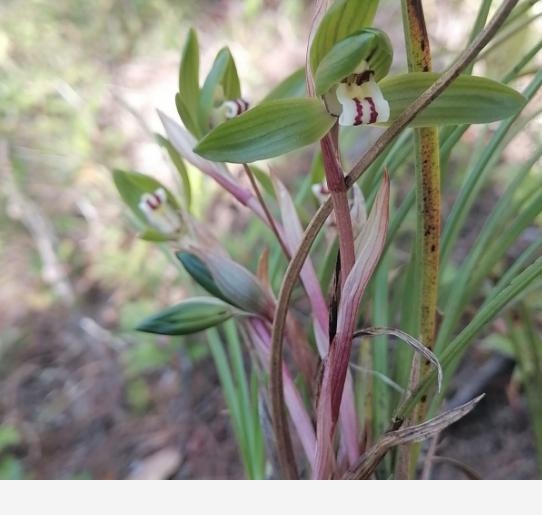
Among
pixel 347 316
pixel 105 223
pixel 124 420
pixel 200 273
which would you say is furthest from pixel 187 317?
pixel 105 223

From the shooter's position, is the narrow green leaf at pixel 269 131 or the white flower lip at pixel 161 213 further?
the white flower lip at pixel 161 213

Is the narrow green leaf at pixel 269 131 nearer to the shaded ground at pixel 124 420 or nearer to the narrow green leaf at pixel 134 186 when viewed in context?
the narrow green leaf at pixel 134 186

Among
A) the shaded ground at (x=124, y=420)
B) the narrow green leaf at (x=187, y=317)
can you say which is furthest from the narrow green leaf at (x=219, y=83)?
the shaded ground at (x=124, y=420)

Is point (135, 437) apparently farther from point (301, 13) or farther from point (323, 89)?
point (301, 13)

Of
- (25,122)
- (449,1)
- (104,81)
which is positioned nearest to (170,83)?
(104,81)

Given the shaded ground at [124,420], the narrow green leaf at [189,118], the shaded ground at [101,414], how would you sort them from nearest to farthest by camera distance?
the narrow green leaf at [189,118] < the shaded ground at [124,420] < the shaded ground at [101,414]

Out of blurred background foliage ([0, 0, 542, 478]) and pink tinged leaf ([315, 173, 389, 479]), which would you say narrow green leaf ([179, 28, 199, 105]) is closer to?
pink tinged leaf ([315, 173, 389, 479])

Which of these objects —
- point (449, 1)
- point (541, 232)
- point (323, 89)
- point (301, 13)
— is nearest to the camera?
point (323, 89)

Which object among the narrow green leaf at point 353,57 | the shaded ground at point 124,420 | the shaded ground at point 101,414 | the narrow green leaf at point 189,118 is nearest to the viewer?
the narrow green leaf at point 353,57
